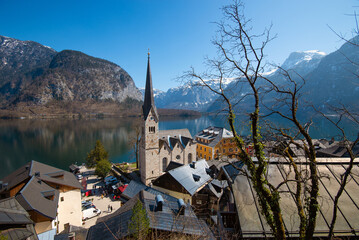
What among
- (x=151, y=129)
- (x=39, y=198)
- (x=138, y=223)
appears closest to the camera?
(x=138, y=223)

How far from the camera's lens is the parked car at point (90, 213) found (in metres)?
20.2

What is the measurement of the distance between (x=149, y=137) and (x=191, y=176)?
962 centimetres

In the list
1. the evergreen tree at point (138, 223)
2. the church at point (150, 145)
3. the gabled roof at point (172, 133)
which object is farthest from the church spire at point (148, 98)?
the evergreen tree at point (138, 223)

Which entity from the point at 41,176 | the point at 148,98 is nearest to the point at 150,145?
the point at 148,98

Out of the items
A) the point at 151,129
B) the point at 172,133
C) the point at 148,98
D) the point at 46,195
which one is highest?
the point at 148,98

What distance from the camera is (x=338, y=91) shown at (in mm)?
143625

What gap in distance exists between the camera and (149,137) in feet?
91.5

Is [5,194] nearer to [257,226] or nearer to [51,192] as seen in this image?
[51,192]

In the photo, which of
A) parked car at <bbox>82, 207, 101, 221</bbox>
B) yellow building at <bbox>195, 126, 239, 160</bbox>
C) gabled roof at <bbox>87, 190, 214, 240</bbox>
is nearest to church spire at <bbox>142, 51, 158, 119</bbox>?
parked car at <bbox>82, 207, 101, 221</bbox>

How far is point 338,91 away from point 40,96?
274 metres

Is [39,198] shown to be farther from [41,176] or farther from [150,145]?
[150,145]

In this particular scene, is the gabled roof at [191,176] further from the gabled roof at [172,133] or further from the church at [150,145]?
the gabled roof at [172,133]

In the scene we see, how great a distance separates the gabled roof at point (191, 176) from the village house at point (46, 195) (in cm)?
1036

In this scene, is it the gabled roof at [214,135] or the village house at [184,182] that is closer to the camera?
the village house at [184,182]
